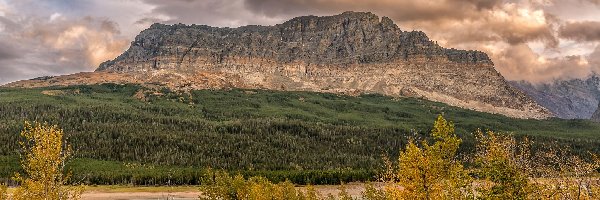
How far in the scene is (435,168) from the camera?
35.6 m

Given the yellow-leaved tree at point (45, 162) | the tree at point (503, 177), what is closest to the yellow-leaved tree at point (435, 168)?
the tree at point (503, 177)

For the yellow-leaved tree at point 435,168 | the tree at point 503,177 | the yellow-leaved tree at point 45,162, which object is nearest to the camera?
the tree at point 503,177

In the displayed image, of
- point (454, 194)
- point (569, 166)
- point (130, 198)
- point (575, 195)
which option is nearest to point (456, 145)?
point (454, 194)

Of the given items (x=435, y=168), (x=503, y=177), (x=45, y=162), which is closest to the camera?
(x=503, y=177)

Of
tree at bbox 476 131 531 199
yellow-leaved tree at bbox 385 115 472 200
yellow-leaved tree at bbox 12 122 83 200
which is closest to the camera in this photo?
tree at bbox 476 131 531 199

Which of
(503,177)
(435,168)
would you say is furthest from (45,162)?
(503,177)

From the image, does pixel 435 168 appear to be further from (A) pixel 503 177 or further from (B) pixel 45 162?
(B) pixel 45 162

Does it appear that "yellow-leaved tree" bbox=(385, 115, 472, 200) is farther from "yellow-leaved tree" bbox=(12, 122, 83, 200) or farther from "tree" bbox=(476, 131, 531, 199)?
"yellow-leaved tree" bbox=(12, 122, 83, 200)

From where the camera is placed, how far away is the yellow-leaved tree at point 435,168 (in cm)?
3475

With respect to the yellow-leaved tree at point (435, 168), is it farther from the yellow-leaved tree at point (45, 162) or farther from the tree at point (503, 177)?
the yellow-leaved tree at point (45, 162)

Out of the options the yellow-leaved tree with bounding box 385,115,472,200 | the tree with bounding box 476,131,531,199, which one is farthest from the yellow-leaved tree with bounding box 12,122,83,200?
the tree with bounding box 476,131,531,199

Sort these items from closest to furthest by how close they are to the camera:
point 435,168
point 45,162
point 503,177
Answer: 1. point 503,177
2. point 435,168
3. point 45,162

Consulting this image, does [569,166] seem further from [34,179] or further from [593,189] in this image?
[34,179]

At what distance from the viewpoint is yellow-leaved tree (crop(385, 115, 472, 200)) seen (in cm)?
3475
